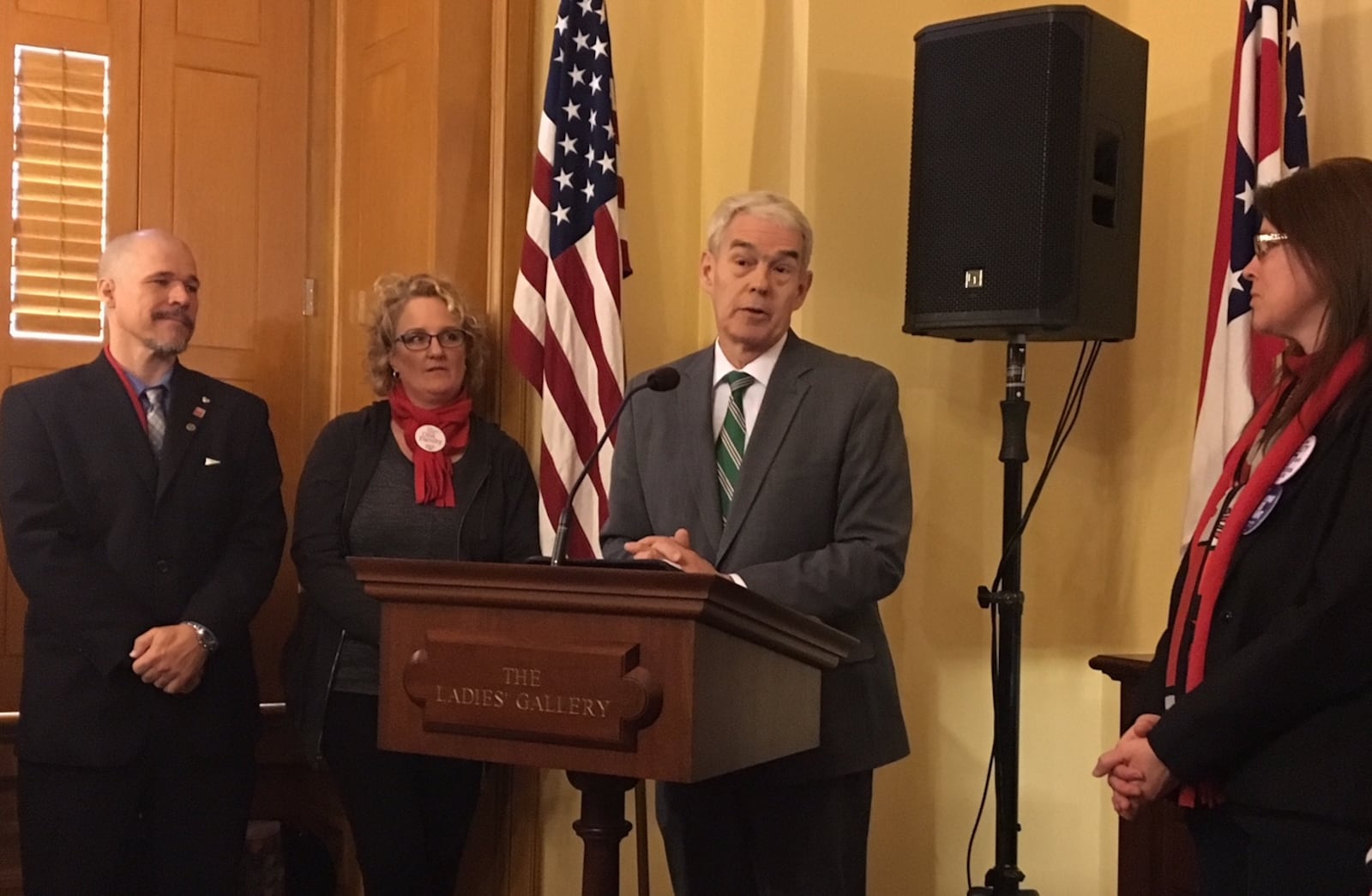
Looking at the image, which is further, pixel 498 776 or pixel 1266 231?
pixel 498 776

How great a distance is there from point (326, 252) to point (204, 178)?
41 centimetres

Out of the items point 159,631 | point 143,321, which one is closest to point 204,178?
point 143,321

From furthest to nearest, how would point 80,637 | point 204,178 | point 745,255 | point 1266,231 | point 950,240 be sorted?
1. point 204,178
2. point 950,240
3. point 80,637
4. point 745,255
5. point 1266,231

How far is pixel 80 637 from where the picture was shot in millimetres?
3059

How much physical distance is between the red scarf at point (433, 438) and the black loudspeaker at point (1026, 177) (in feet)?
3.75

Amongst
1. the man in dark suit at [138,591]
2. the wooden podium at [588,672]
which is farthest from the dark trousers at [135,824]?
the wooden podium at [588,672]

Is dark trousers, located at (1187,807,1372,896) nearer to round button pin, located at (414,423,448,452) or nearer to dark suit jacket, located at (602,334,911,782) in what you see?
dark suit jacket, located at (602,334,911,782)

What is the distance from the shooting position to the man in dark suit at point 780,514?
2.43 m

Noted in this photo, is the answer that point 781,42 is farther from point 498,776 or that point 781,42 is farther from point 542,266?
point 498,776

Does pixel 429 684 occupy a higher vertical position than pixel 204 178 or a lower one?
lower

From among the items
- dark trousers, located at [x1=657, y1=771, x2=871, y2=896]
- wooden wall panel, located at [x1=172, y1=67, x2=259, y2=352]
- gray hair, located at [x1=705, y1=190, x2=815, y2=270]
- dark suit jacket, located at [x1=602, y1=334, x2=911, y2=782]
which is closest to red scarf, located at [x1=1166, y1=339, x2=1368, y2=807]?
dark suit jacket, located at [x1=602, y1=334, x2=911, y2=782]

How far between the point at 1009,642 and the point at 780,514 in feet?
3.43

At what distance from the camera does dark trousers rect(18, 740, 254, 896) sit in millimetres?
3080

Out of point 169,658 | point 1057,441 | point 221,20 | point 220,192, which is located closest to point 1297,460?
point 1057,441
